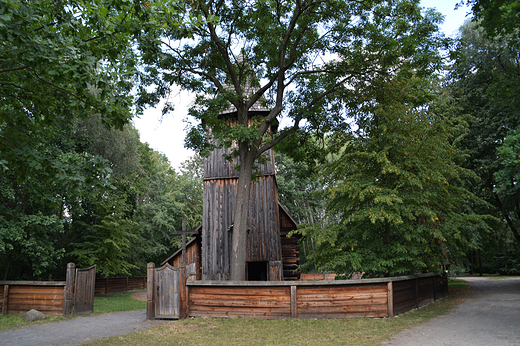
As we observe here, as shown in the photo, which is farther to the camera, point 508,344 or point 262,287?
point 262,287

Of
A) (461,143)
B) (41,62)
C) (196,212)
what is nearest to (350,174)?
(41,62)

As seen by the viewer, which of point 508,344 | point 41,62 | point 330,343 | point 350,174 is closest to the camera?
point 41,62

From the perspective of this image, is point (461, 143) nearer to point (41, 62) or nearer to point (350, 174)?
point (350, 174)

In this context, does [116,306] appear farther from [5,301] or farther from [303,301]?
[303,301]

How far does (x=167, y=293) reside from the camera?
1012cm

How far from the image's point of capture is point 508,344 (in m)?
6.27

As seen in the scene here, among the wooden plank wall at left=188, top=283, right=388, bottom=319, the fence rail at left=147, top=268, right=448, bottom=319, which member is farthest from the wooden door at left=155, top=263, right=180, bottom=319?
the wooden plank wall at left=188, top=283, right=388, bottom=319

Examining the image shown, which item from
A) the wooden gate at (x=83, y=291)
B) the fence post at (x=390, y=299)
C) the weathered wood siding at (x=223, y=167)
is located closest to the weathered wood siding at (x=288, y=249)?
the weathered wood siding at (x=223, y=167)

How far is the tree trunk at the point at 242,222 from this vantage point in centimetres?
1086

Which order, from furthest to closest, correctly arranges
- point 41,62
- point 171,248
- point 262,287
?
point 171,248 → point 262,287 → point 41,62

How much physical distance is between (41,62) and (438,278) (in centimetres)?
1521

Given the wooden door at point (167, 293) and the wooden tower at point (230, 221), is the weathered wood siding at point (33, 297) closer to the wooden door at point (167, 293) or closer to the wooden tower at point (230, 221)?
the wooden door at point (167, 293)

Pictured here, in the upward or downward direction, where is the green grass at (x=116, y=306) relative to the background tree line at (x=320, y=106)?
downward

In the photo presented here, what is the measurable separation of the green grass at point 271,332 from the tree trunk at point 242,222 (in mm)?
1774
